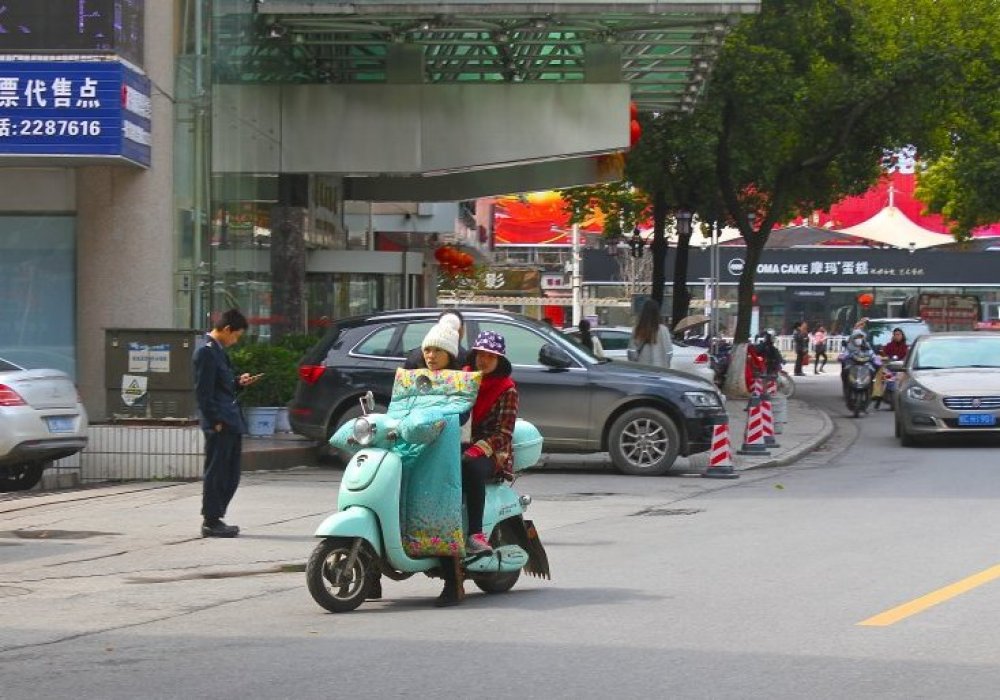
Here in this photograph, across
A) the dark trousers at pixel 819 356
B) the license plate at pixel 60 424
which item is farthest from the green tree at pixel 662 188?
the license plate at pixel 60 424

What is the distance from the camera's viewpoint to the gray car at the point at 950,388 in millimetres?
21516

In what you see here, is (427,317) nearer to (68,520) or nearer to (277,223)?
(68,520)

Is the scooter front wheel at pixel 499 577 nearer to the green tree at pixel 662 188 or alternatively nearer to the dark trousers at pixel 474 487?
the dark trousers at pixel 474 487

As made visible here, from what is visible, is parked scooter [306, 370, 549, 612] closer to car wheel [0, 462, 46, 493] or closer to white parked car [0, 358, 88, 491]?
white parked car [0, 358, 88, 491]

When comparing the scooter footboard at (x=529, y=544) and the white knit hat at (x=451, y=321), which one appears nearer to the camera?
the white knit hat at (x=451, y=321)

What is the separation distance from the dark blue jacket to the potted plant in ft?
23.2

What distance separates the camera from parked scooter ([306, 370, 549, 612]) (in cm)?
899

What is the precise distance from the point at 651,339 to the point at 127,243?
695cm

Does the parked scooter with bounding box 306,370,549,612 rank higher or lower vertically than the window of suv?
lower

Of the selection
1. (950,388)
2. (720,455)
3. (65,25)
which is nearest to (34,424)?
(65,25)

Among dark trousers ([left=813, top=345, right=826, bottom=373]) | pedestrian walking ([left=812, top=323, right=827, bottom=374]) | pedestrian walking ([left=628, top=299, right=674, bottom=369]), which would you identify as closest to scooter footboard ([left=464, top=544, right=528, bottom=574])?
pedestrian walking ([left=628, top=299, right=674, bottom=369])

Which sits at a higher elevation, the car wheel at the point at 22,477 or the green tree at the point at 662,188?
the green tree at the point at 662,188

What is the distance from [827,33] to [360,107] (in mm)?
15468

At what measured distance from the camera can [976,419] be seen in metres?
21.5
